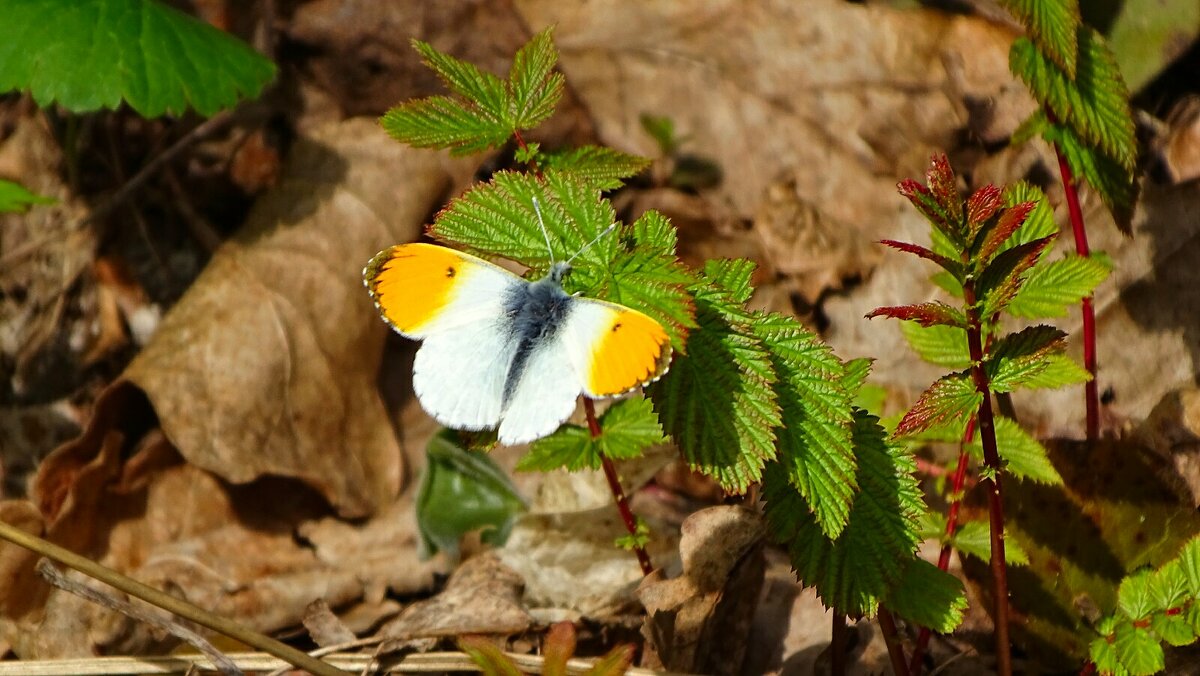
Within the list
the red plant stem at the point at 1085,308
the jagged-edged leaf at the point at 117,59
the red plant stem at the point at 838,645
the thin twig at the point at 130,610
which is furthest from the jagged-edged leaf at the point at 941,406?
the jagged-edged leaf at the point at 117,59

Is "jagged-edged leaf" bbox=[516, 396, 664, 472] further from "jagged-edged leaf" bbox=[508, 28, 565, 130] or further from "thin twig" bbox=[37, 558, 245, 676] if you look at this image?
"thin twig" bbox=[37, 558, 245, 676]

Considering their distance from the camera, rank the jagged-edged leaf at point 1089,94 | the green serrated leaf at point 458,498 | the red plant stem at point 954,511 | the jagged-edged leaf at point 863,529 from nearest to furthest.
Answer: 1. the jagged-edged leaf at point 863,529
2. the red plant stem at point 954,511
3. the jagged-edged leaf at point 1089,94
4. the green serrated leaf at point 458,498

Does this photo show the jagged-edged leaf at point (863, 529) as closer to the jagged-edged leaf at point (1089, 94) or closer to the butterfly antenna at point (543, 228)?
the butterfly antenna at point (543, 228)

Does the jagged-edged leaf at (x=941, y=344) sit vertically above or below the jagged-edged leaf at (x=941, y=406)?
below

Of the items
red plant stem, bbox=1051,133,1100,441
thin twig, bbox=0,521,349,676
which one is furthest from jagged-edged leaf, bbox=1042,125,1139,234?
thin twig, bbox=0,521,349,676

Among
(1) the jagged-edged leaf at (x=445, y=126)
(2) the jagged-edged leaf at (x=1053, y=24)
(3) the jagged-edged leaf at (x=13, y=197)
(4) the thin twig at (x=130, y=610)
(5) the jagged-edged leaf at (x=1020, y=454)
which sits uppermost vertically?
(2) the jagged-edged leaf at (x=1053, y=24)

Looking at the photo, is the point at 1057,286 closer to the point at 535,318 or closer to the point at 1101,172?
the point at 1101,172
